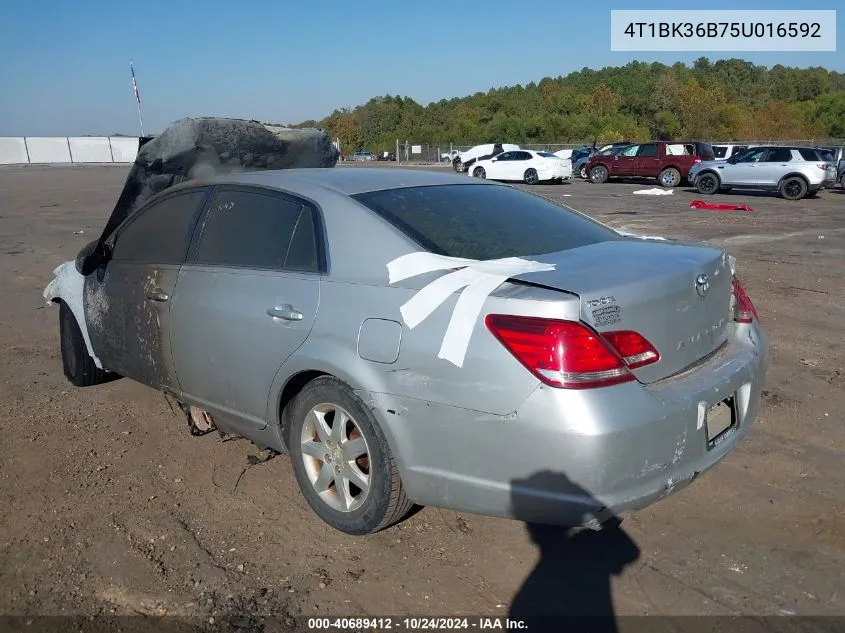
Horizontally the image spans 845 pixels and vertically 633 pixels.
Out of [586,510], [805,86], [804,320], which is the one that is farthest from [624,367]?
[805,86]

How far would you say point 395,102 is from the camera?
105000mm

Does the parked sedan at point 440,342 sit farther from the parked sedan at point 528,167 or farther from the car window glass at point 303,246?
the parked sedan at point 528,167

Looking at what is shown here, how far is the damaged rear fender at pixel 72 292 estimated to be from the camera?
450 cm

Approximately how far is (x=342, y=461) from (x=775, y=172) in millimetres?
21848

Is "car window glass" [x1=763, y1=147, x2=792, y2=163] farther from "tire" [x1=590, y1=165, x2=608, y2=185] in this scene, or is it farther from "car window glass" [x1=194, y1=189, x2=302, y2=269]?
"car window glass" [x1=194, y1=189, x2=302, y2=269]

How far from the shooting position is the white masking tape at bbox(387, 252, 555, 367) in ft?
8.05

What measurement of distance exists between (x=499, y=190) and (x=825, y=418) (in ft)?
8.05

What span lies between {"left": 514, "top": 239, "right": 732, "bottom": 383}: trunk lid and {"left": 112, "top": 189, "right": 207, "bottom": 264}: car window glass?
1.97m

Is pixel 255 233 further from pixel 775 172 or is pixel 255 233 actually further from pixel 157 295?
pixel 775 172

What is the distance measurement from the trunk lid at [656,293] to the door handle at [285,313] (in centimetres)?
102

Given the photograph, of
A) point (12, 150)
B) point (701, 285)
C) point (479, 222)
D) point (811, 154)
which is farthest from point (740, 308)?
point (12, 150)

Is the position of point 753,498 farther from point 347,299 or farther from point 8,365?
point 8,365

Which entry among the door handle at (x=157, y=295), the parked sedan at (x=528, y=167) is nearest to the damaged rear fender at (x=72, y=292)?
the door handle at (x=157, y=295)

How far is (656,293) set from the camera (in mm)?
2566
